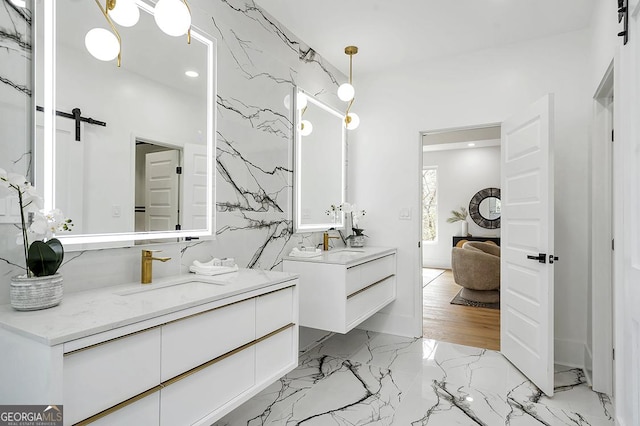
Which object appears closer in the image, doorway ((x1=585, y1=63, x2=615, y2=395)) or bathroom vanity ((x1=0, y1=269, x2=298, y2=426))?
bathroom vanity ((x1=0, y1=269, x2=298, y2=426))

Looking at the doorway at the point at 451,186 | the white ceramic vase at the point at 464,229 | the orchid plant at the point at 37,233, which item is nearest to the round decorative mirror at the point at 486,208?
the doorway at the point at 451,186

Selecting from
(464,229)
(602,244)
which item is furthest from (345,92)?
(464,229)

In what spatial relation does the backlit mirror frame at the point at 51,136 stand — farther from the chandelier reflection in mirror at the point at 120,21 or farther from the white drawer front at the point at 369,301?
the white drawer front at the point at 369,301

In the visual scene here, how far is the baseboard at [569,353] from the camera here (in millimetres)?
3010

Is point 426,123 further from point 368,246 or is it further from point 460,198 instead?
point 460,198

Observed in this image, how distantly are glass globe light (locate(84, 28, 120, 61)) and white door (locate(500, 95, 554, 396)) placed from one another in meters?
2.60

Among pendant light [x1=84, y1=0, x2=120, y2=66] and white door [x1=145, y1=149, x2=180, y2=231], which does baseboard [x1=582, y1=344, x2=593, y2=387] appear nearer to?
white door [x1=145, y1=149, x2=180, y2=231]

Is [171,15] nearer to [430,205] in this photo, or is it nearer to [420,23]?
[420,23]

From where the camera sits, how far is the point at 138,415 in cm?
124

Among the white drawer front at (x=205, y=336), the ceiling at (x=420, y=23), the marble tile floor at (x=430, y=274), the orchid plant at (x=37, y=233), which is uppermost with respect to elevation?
the ceiling at (x=420, y=23)

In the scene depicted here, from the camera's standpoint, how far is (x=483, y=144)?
25.4 ft

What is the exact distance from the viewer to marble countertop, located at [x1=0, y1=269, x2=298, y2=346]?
3.54 feet

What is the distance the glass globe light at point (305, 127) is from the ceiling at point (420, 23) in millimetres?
704

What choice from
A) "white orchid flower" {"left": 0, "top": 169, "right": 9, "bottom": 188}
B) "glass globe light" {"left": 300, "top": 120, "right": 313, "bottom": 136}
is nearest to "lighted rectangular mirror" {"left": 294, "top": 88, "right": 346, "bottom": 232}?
"glass globe light" {"left": 300, "top": 120, "right": 313, "bottom": 136}
